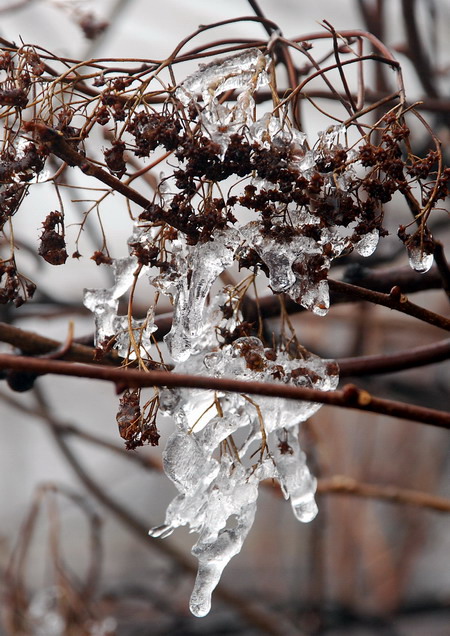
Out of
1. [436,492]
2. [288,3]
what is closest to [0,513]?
[436,492]

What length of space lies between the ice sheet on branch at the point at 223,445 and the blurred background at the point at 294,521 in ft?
2.00

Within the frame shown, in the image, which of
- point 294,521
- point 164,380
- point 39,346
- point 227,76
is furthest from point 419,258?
point 294,521

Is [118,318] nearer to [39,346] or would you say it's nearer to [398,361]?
[39,346]

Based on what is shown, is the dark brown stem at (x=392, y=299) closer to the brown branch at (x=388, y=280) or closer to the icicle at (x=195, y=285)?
the icicle at (x=195, y=285)

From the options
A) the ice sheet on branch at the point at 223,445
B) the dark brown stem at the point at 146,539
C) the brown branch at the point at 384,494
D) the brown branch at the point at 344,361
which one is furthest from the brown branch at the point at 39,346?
the dark brown stem at the point at 146,539

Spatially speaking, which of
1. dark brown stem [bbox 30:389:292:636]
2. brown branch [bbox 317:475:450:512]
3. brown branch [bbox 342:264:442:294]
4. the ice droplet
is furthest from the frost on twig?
dark brown stem [bbox 30:389:292:636]

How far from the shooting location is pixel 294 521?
345 centimetres

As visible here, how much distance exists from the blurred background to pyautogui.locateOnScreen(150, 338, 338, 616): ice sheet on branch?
61 cm

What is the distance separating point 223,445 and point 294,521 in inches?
106

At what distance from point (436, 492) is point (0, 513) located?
10.5 feet

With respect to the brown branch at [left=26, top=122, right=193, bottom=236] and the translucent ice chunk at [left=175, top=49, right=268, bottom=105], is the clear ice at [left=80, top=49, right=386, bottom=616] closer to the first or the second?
the translucent ice chunk at [left=175, top=49, right=268, bottom=105]

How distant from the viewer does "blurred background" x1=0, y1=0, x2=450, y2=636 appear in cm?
200

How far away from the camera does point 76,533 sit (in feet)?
13.7

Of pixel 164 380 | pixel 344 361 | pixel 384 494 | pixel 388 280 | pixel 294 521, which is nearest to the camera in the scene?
pixel 164 380
